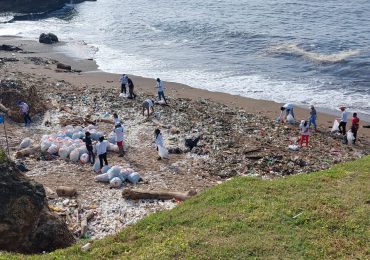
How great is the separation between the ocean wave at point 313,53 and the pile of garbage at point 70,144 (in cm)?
2309

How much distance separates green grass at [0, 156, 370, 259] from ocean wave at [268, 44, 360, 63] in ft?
83.5

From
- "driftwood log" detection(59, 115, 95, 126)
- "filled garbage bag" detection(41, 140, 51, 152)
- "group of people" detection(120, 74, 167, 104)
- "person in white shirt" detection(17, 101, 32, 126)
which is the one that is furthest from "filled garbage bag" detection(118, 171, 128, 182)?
"group of people" detection(120, 74, 167, 104)

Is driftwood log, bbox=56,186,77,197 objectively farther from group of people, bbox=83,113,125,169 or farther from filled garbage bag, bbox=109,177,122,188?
group of people, bbox=83,113,125,169

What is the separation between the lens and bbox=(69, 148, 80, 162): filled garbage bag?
18609mm

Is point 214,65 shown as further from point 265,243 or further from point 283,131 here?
point 265,243

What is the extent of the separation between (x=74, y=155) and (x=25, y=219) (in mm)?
6839

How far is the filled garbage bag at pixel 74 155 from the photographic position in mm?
18609

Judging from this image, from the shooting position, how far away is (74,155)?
18.6 meters

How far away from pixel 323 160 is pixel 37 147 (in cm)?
1195

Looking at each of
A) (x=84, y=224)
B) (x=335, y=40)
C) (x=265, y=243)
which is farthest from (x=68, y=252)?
(x=335, y=40)

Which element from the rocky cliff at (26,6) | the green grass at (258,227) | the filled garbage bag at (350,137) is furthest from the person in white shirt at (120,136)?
the rocky cliff at (26,6)

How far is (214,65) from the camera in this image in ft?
123

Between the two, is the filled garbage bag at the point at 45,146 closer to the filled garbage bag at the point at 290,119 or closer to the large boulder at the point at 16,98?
the large boulder at the point at 16,98

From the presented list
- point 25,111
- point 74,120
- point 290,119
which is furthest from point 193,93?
point 25,111
